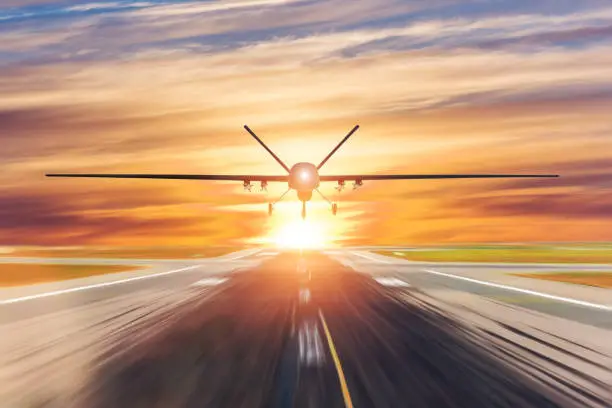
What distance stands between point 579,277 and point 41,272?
102 feet

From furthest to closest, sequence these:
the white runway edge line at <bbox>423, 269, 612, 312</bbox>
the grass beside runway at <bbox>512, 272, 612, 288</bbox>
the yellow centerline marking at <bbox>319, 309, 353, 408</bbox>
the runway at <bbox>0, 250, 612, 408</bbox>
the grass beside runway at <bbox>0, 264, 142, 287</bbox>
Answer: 1. the grass beside runway at <bbox>0, 264, 142, 287</bbox>
2. the grass beside runway at <bbox>512, 272, 612, 288</bbox>
3. the white runway edge line at <bbox>423, 269, 612, 312</bbox>
4. the runway at <bbox>0, 250, 612, 408</bbox>
5. the yellow centerline marking at <bbox>319, 309, 353, 408</bbox>

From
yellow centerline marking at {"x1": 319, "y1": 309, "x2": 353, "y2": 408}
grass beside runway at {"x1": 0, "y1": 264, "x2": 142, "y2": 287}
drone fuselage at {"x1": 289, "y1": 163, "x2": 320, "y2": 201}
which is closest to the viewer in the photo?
yellow centerline marking at {"x1": 319, "y1": 309, "x2": 353, "y2": 408}

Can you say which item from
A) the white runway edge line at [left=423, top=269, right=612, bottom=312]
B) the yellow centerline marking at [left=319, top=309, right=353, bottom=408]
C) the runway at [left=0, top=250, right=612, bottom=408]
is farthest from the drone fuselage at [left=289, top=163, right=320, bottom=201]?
the yellow centerline marking at [left=319, top=309, right=353, bottom=408]

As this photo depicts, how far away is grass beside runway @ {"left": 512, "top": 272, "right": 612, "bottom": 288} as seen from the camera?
1569 inches

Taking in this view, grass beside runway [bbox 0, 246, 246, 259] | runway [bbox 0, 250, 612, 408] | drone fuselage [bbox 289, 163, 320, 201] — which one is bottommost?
grass beside runway [bbox 0, 246, 246, 259]

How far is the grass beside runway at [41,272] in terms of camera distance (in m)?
41.7

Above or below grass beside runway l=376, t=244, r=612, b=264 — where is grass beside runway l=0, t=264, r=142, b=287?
above

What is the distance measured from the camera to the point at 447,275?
140ft

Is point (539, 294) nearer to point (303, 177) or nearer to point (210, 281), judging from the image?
point (210, 281)

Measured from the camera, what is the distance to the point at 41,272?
48.6 metres

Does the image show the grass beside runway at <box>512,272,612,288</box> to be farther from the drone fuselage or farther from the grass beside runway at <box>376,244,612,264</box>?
the grass beside runway at <box>376,244,612,264</box>

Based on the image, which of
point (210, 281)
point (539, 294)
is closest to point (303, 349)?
point (539, 294)

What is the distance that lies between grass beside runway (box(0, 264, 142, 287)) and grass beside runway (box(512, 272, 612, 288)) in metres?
23.8

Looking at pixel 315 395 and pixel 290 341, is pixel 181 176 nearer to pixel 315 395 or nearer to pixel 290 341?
pixel 290 341
